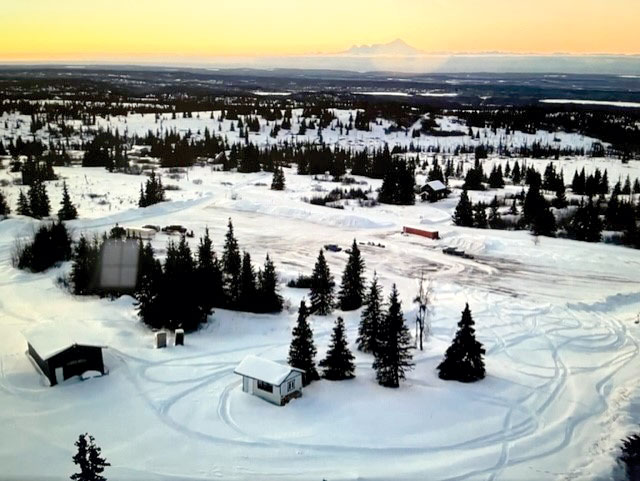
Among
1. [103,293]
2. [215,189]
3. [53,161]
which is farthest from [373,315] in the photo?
[53,161]

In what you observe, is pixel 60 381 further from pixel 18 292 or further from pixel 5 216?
pixel 5 216

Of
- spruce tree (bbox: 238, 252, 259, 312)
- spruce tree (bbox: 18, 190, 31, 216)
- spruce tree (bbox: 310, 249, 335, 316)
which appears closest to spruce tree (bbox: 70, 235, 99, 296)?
spruce tree (bbox: 238, 252, 259, 312)

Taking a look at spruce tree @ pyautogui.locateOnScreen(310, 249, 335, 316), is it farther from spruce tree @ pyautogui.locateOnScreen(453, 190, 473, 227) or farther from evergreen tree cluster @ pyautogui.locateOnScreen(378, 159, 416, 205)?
evergreen tree cluster @ pyautogui.locateOnScreen(378, 159, 416, 205)

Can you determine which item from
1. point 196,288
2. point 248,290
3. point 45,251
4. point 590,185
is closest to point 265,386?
point 196,288

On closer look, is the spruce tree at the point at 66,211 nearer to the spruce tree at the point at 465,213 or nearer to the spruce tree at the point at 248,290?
the spruce tree at the point at 248,290

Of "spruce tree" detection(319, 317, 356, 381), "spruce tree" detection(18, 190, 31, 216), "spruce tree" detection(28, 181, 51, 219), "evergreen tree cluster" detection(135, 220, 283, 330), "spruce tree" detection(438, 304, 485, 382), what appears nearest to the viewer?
"spruce tree" detection(319, 317, 356, 381)

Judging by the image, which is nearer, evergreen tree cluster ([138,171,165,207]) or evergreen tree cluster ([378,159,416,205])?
evergreen tree cluster ([138,171,165,207])
